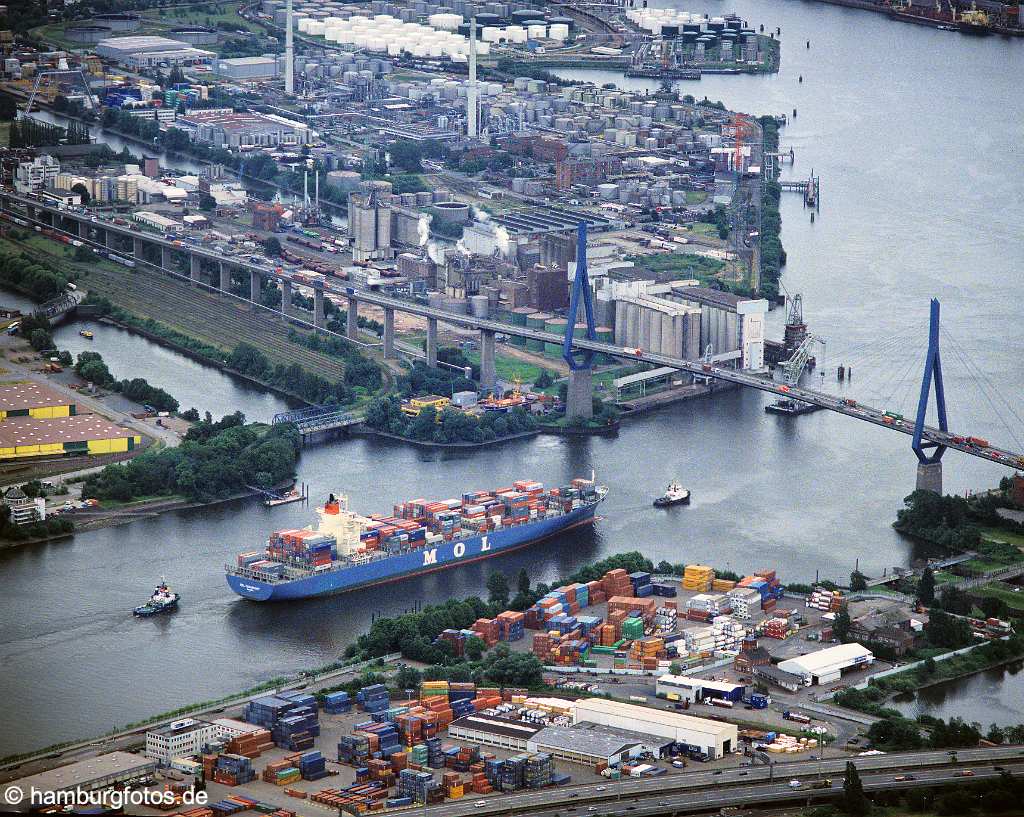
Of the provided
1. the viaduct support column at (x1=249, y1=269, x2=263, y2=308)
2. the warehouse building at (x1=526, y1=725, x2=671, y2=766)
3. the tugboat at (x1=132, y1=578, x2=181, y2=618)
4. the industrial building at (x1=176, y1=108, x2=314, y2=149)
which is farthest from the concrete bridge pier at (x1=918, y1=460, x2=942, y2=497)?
the industrial building at (x1=176, y1=108, x2=314, y2=149)

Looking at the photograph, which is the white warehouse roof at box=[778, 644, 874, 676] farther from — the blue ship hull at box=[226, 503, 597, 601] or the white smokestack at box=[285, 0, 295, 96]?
the white smokestack at box=[285, 0, 295, 96]

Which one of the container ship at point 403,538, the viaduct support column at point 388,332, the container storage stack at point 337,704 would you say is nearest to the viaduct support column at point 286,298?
the viaduct support column at point 388,332

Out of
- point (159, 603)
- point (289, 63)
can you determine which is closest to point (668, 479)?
point (159, 603)

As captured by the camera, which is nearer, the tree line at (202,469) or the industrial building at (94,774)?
the industrial building at (94,774)

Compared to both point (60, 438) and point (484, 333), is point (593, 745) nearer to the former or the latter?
point (60, 438)

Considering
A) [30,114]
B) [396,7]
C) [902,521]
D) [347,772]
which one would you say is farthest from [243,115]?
[347,772]

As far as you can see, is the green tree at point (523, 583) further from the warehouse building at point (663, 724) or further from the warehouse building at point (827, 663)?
the warehouse building at point (663, 724)
